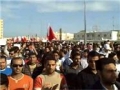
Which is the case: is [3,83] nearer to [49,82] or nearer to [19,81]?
[19,81]

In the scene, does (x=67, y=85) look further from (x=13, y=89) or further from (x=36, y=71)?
(x=36, y=71)

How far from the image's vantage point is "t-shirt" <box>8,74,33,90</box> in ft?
17.0

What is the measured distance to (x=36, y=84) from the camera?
209 inches

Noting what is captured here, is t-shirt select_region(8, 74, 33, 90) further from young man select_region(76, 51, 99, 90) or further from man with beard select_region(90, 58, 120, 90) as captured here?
man with beard select_region(90, 58, 120, 90)

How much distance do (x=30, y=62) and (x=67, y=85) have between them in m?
2.71

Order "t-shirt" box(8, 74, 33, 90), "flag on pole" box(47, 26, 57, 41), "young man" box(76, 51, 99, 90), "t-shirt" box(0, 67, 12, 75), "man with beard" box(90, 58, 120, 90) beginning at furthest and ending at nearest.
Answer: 1. "flag on pole" box(47, 26, 57, 41)
2. "t-shirt" box(0, 67, 12, 75)
3. "young man" box(76, 51, 99, 90)
4. "t-shirt" box(8, 74, 33, 90)
5. "man with beard" box(90, 58, 120, 90)

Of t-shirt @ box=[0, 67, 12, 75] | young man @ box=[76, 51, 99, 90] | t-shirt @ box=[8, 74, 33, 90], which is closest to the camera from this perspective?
t-shirt @ box=[8, 74, 33, 90]

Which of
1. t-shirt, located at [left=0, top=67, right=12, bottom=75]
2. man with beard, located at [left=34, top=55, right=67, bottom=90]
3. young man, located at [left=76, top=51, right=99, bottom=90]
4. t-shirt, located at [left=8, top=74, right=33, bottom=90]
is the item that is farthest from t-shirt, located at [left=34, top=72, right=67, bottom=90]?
t-shirt, located at [left=0, top=67, right=12, bottom=75]

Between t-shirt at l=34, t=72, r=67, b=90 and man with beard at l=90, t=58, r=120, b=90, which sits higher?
man with beard at l=90, t=58, r=120, b=90

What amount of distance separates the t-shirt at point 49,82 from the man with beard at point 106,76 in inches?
52.9

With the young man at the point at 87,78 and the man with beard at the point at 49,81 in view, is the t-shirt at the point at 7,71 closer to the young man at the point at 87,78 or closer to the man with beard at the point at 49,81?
the man with beard at the point at 49,81

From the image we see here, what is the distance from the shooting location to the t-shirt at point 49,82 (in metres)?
5.31

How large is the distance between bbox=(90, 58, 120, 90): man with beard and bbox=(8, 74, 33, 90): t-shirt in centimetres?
146

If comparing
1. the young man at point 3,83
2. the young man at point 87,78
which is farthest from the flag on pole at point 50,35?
the young man at point 3,83
